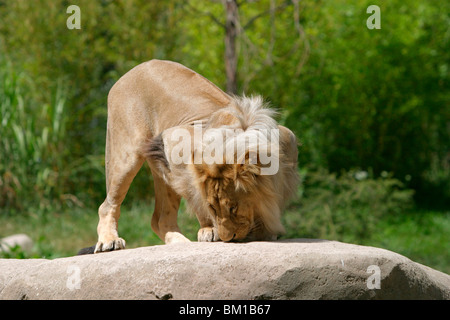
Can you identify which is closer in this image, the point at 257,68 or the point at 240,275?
the point at 240,275

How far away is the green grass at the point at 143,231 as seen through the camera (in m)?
9.54

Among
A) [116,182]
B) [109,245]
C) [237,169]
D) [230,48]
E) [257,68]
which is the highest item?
[230,48]

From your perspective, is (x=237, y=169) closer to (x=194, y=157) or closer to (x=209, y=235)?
(x=194, y=157)

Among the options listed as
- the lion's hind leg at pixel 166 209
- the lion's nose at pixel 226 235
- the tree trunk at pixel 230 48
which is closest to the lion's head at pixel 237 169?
the lion's nose at pixel 226 235

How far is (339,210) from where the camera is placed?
1005 centimetres

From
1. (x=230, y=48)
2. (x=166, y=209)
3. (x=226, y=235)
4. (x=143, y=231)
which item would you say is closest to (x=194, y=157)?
(x=226, y=235)

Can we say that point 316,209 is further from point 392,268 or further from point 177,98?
point 392,268

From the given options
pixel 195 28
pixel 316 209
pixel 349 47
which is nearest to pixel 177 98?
pixel 316 209

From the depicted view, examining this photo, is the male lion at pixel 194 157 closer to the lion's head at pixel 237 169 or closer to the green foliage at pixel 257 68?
the lion's head at pixel 237 169

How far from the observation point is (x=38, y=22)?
43.4 ft

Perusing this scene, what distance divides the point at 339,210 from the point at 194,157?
5.48 m

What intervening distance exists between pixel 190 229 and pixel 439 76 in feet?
26.6

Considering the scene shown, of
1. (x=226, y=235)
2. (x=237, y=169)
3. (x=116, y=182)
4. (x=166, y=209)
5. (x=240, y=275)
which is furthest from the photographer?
(x=166, y=209)

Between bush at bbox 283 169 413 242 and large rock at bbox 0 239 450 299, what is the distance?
185 inches
